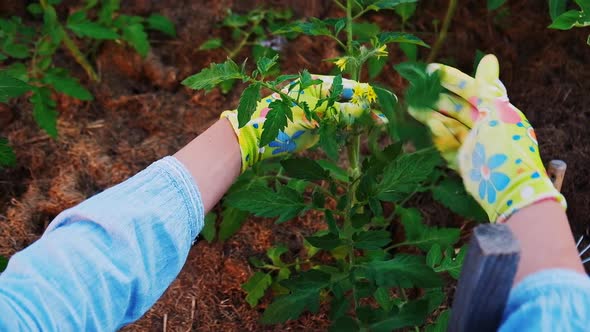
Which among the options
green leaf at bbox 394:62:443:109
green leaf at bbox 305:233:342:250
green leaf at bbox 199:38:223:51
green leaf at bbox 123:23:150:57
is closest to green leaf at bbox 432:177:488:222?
green leaf at bbox 305:233:342:250

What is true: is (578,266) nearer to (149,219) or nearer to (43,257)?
(149,219)

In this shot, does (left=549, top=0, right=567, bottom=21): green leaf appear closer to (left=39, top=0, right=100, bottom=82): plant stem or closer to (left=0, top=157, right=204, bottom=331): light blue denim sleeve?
(left=0, top=157, right=204, bottom=331): light blue denim sleeve

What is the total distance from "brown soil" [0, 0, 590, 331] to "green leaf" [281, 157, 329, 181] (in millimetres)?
575

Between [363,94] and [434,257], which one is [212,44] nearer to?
[363,94]

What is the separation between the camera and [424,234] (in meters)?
1.68

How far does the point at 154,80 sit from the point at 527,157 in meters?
1.70

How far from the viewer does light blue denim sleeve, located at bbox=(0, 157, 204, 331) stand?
3.37 ft

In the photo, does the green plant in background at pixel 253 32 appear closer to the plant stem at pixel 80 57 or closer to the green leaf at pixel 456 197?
the plant stem at pixel 80 57

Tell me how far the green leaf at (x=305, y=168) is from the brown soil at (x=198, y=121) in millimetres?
575

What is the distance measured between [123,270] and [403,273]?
0.54 meters

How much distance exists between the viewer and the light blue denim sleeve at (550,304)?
0.89 meters

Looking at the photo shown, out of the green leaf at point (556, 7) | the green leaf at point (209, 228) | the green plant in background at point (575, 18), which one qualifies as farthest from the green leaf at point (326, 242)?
the green leaf at point (556, 7)

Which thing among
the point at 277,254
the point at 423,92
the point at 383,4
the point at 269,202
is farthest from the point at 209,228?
the point at 423,92

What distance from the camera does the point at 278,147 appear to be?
1.52 metres
